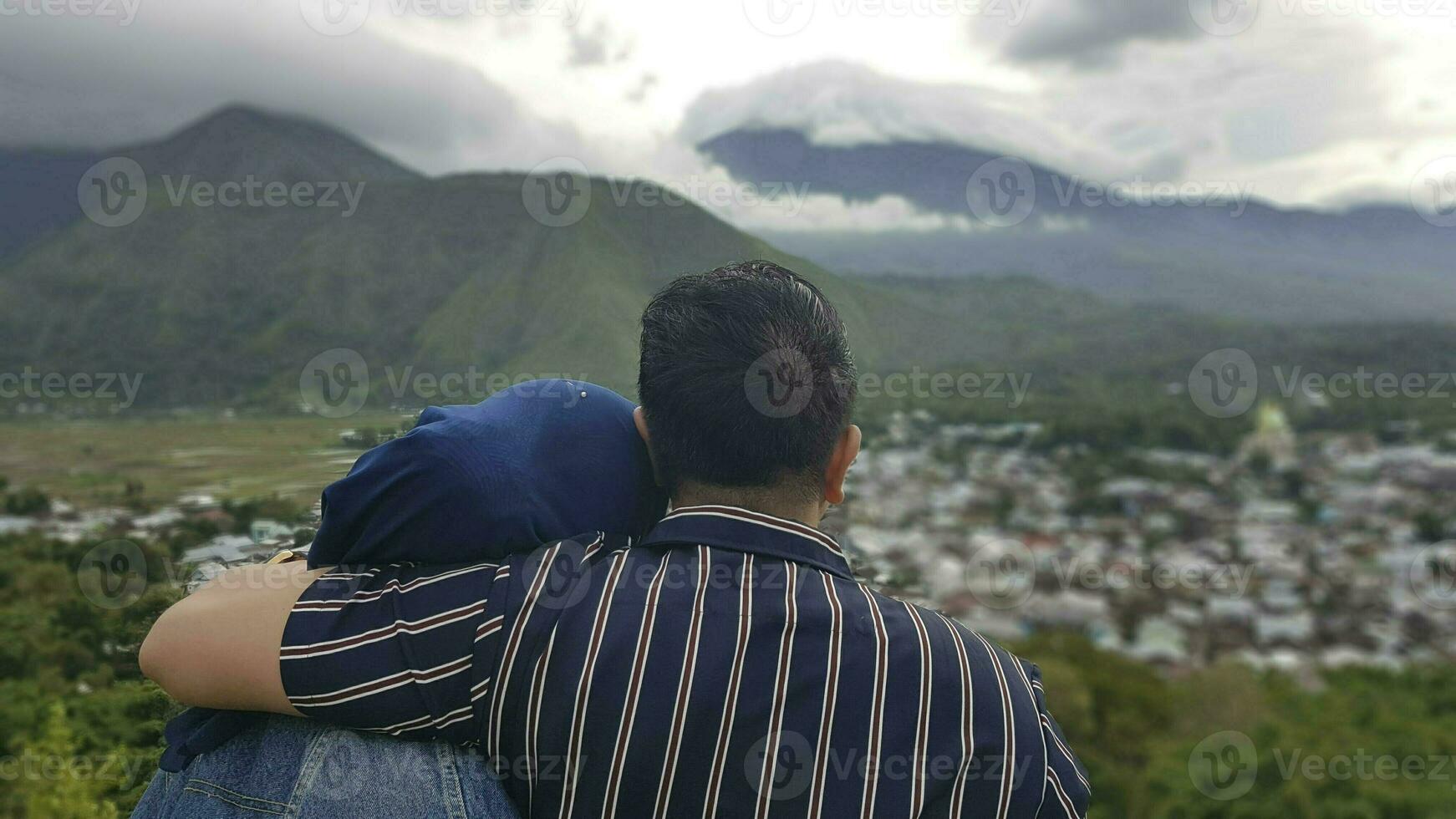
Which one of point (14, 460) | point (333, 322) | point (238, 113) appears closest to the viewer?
point (333, 322)

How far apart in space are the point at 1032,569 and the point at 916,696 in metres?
18.8

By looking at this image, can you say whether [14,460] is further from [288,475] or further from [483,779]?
[483,779]

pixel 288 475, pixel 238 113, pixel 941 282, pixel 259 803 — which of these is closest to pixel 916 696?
pixel 259 803

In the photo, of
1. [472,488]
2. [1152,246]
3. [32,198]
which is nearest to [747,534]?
[472,488]

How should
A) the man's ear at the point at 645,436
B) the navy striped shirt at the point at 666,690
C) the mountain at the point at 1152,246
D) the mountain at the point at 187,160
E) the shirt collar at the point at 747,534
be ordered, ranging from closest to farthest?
the navy striped shirt at the point at 666,690 → the shirt collar at the point at 747,534 → the man's ear at the point at 645,436 → the mountain at the point at 1152,246 → the mountain at the point at 187,160

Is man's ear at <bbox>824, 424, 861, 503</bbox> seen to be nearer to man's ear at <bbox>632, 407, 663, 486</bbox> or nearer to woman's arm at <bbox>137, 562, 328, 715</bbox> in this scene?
man's ear at <bbox>632, 407, 663, 486</bbox>

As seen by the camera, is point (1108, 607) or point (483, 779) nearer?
point (483, 779)

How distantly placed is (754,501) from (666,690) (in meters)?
0.33

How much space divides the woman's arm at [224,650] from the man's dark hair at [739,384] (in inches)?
21.2

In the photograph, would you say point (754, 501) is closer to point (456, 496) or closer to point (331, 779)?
point (456, 496)

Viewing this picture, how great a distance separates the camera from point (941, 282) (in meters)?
15.9

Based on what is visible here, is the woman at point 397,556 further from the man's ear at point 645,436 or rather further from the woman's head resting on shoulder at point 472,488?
the man's ear at point 645,436

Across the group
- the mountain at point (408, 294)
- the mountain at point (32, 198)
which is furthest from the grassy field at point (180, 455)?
the mountain at point (32, 198)

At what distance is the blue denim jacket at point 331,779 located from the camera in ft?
3.33
